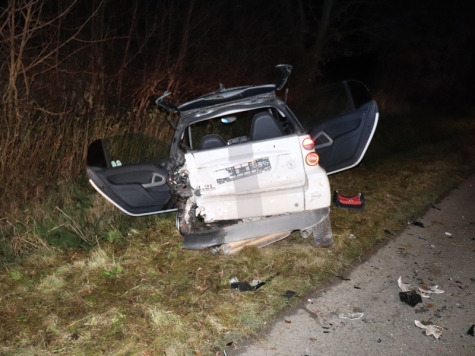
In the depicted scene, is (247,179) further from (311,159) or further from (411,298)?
(411,298)

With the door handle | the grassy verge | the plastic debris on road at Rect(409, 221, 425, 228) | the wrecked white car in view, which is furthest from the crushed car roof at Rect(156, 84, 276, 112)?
the plastic debris on road at Rect(409, 221, 425, 228)

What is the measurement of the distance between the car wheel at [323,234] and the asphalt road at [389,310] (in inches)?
20.6

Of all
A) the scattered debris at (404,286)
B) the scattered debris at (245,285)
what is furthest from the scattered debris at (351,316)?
the scattered debris at (245,285)

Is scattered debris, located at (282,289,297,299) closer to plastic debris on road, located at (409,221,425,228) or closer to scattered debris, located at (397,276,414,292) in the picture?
scattered debris, located at (397,276,414,292)

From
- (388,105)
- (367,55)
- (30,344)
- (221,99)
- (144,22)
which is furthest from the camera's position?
(367,55)

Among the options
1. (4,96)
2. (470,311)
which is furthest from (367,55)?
(470,311)

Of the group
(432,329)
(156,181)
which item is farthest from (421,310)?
(156,181)

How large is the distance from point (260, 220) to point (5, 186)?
13.7ft

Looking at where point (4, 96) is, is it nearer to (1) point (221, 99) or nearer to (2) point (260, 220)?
(1) point (221, 99)

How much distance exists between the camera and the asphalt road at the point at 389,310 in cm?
423

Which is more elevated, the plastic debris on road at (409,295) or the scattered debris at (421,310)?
the plastic debris on road at (409,295)

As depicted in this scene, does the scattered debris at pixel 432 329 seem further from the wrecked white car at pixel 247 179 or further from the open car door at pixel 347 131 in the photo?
the open car door at pixel 347 131

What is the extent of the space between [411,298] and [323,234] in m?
1.39

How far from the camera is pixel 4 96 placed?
8.06 m
